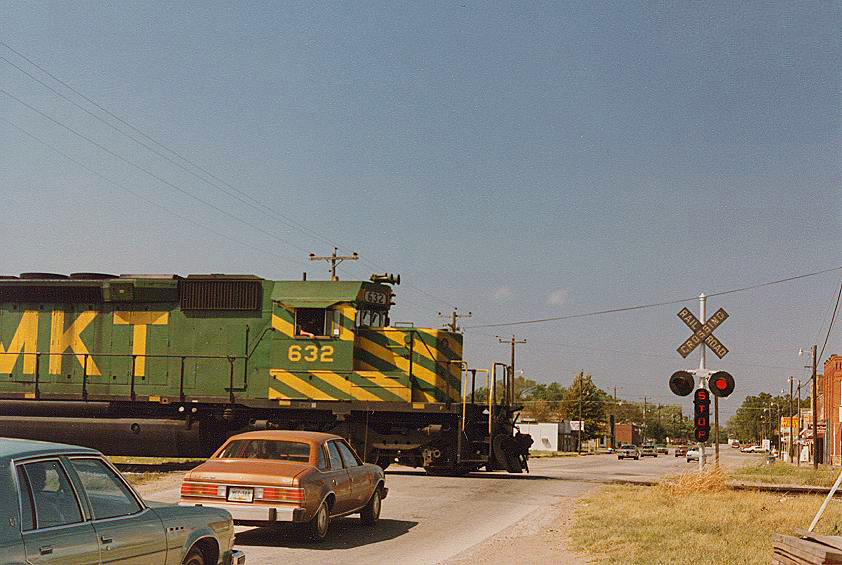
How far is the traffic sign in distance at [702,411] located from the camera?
754 inches

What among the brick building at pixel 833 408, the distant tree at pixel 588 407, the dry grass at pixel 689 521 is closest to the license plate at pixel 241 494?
the dry grass at pixel 689 521

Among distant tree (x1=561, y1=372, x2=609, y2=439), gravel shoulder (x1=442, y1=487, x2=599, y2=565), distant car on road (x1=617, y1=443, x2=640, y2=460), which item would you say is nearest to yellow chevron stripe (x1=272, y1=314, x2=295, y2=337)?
gravel shoulder (x1=442, y1=487, x2=599, y2=565)

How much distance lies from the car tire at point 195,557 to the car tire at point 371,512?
6.58 m

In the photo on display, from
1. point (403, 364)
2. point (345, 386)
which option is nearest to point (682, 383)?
point (403, 364)

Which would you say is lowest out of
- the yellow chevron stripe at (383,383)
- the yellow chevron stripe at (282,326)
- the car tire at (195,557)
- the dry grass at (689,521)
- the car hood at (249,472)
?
the dry grass at (689,521)

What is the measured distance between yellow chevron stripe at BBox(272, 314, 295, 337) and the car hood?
33.5 ft

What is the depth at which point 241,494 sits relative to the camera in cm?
1212

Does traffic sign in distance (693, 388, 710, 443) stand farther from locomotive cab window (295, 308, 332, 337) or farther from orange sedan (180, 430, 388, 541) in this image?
locomotive cab window (295, 308, 332, 337)

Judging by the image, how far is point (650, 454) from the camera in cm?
9506

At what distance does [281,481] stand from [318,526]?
860 mm

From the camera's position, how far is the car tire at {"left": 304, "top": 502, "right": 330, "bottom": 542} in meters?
12.4

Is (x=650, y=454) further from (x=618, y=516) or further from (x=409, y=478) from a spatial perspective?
(x=618, y=516)

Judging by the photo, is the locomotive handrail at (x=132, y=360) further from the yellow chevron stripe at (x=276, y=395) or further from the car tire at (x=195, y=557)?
the car tire at (x=195, y=557)

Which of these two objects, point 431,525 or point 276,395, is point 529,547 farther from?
point 276,395
